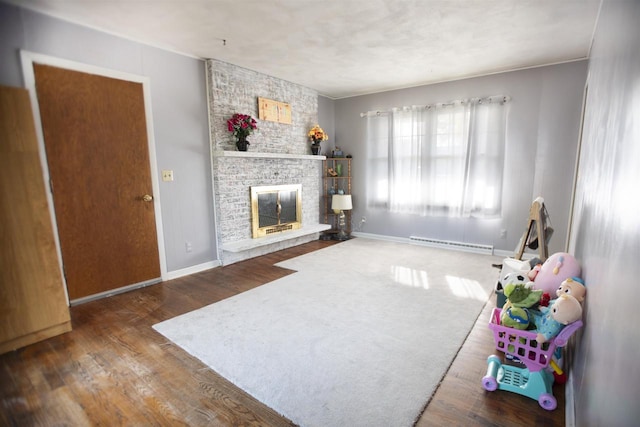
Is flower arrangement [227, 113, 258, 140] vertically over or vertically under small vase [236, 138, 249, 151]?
over

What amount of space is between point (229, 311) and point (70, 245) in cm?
162

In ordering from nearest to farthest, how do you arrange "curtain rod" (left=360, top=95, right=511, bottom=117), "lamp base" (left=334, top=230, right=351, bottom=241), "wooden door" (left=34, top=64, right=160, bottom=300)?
"wooden door" (left=34, top=64, right=160, bottom=300), "curtain rod" (left=360, top=95, right=511, bottom=117), "lamp base" (left=334, top=230, right=351, bottom=241)

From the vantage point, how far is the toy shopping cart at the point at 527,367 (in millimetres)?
1583

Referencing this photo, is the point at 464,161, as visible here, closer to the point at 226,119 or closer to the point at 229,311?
the point at 226,119

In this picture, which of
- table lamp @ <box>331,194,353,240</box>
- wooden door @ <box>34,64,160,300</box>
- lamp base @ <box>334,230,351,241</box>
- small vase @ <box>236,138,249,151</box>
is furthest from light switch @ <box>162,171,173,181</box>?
lamp base @ <box>334,230,351,241</box>

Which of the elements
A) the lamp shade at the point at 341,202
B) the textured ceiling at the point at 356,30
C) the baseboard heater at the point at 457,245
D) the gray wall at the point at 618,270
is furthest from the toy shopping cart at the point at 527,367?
the lamp shade at the point at 341,202

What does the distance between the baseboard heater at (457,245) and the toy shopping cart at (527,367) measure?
116 inches

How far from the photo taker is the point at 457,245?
4.71 m

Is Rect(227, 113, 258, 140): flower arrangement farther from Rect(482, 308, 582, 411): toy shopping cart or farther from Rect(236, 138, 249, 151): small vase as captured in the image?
Rect(482, 308, 582, 411): toy shopping cart

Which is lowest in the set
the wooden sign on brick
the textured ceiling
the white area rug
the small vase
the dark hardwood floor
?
the dark hardwood floor

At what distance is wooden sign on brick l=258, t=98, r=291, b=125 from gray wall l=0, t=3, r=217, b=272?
32.4 inches

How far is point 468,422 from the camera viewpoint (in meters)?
1.50

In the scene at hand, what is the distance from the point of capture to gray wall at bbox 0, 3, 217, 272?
250cm

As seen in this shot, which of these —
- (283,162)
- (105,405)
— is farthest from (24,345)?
(283,162)
